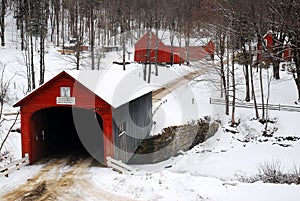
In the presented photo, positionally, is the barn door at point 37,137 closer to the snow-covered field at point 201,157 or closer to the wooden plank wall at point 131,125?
the snow-covered field at point 201,157

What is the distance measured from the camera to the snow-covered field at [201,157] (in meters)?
8.85

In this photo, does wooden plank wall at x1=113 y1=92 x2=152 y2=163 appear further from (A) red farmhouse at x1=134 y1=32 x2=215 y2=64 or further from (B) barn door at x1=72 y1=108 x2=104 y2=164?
(A) red farmhouse at x1=134 y1=32 x2=215 y2=64

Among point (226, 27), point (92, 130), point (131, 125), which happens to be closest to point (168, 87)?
point (226, 27)

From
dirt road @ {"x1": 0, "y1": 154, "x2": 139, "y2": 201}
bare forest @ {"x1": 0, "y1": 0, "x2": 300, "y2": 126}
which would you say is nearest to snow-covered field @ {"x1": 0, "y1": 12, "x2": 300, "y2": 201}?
dirt road @ {"x1": 0, "y1": 154, "x2": 139, "y2": 201}

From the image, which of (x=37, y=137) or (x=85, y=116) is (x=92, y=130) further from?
(x=37, y=137)

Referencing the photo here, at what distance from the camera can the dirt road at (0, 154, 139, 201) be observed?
917 centimetres

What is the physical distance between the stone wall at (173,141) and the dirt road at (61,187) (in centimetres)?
544

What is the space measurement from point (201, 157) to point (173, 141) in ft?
6.54

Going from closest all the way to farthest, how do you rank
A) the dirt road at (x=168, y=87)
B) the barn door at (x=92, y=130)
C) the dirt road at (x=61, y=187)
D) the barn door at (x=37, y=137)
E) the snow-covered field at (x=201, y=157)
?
the snow-covered field at (x=201, y=157) < the dirt road at (x=61, y=187) < the barn door at (x=37, y=137) < the barn door at (x=92, y=130) < the dirt road at (x=168, y=87)

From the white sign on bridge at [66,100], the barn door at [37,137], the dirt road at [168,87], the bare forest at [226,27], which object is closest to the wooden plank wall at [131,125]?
the white sign on bridge at [66,100]

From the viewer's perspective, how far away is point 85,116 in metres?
14.4

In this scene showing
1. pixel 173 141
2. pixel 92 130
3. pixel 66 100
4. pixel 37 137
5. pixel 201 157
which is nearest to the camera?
pixel 66 100

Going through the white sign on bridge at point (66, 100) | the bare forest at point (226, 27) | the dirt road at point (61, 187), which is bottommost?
the dirt road at point (61, 187)

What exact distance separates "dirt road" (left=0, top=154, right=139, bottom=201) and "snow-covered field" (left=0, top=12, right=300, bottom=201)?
313 mm
